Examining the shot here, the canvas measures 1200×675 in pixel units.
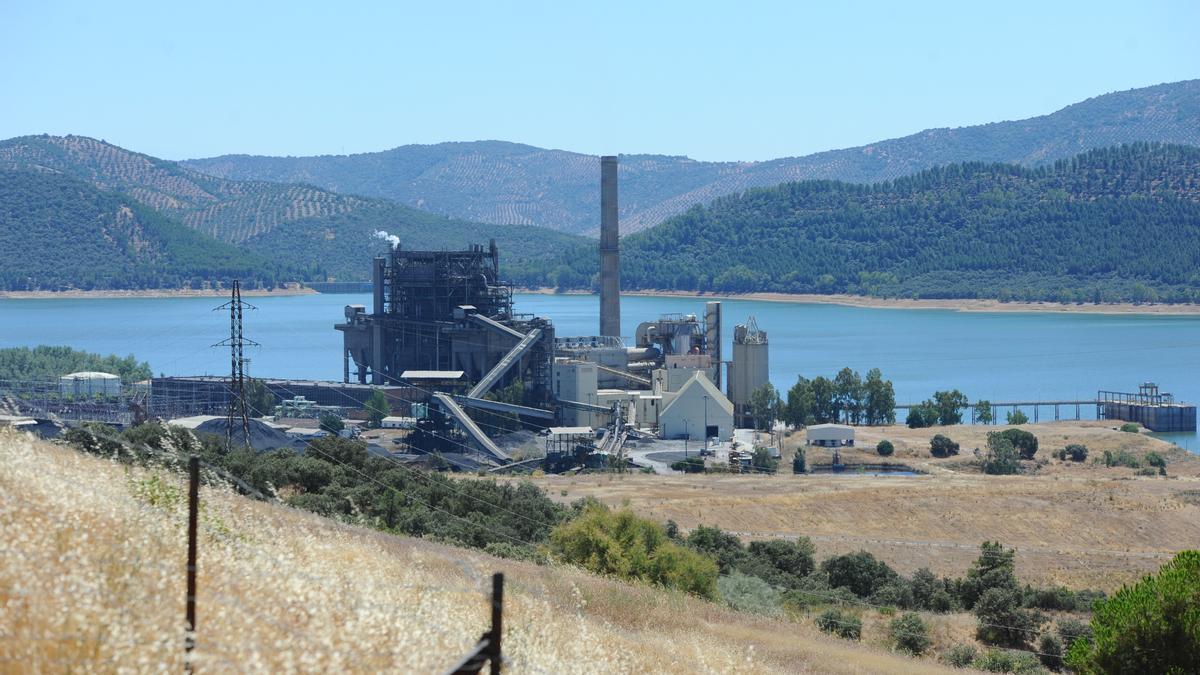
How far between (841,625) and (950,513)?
22.2 m

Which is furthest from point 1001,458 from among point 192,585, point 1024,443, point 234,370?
point 192,585

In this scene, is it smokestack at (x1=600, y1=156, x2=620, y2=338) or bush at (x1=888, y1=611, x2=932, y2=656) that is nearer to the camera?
bush at (x1=888, y1=611, x2=932, y2=656)

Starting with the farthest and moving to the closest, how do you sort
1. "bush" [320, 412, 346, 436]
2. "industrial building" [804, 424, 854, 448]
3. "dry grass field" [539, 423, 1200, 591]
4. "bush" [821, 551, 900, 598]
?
"industrial building" [804, 424, 854, 448]
"bush" [320, 412, 346, 436]
"dry grass field" [539, 423, 1200, 591]
"bush" [821, 551, 900, 598]

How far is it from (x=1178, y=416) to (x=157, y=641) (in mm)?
78453

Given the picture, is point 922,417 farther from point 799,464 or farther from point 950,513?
point 950,513

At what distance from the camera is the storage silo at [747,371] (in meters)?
68.9

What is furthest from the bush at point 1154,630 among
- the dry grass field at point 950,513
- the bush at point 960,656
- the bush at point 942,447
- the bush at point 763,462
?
the bush at point 942,447

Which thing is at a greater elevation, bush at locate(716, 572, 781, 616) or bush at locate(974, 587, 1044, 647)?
bush at locate(716, 572, 781, 616)

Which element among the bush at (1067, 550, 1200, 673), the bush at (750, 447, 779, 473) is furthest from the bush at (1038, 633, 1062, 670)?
the bush at (750, 447, 779, 473)

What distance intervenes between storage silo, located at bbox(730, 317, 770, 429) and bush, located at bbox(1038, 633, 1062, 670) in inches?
1773

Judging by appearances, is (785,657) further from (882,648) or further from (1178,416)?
(1178,416)

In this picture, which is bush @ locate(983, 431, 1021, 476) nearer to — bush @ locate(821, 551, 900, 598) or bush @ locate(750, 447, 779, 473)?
bush @ locate(750, 447, 779, 473)

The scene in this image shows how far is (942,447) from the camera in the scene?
6159cm

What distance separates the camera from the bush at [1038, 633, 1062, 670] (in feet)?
74.1
